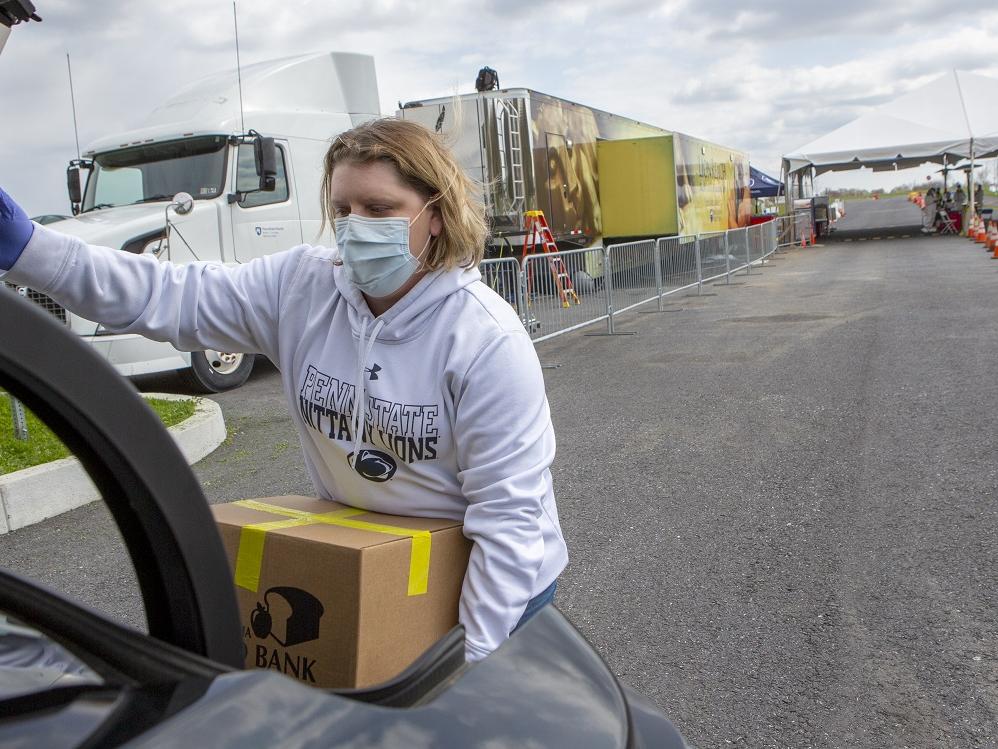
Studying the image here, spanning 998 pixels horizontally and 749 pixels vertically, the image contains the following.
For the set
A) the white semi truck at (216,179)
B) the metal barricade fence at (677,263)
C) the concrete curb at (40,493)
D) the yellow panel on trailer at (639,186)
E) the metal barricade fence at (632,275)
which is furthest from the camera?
the yellow panel on trailer at (639,186)

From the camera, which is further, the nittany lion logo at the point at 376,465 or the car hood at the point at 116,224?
the car hood at the point at 116,224

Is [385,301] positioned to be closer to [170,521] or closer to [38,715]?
[170,521]

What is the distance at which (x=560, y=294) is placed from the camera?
39.2 feet

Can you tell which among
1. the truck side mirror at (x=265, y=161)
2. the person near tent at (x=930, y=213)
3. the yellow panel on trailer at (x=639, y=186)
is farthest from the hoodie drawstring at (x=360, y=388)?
the person near tent at (x=930, y=213)

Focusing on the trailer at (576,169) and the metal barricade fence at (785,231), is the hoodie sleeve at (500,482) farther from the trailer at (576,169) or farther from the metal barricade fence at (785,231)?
the metal barricade fence at (785,231)

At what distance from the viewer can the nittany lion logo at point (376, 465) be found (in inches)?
74.1

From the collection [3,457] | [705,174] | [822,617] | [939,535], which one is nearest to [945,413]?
[939,535]

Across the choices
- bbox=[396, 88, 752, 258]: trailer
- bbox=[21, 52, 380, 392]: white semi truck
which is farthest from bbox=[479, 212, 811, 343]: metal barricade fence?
bbox=[21, 52, 380, 392]: white semi truck

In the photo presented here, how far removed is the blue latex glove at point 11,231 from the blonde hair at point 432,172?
1.90ft

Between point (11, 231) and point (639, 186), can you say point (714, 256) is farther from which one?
point (11, 231)

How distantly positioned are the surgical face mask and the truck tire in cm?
768

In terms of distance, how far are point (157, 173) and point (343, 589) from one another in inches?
377

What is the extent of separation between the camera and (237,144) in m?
9.97

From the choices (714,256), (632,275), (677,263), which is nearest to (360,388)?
(632,275)
